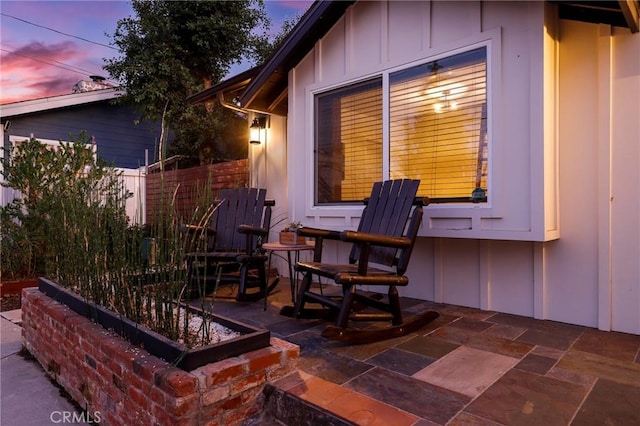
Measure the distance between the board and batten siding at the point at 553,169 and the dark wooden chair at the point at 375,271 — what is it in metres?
0.43

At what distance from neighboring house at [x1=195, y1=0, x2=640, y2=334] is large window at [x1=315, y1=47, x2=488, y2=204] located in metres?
0.01

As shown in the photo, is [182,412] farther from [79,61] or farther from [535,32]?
[79,61]

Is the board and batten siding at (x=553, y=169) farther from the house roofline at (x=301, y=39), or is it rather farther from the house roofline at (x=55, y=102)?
the house roofline at (x=55, y=102)

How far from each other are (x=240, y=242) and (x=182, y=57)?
627cm

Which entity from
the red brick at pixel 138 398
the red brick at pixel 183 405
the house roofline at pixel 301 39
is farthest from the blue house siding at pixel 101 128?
the red brick at pixel 183 405

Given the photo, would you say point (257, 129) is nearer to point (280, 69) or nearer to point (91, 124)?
point (280, 69)

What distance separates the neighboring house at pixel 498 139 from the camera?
8.29 ft

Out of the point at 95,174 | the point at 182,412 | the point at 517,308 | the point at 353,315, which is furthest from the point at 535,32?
the point at 95,174

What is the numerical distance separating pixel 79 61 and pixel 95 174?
28.7ft

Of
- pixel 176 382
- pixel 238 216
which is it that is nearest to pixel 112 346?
pixel 176 382

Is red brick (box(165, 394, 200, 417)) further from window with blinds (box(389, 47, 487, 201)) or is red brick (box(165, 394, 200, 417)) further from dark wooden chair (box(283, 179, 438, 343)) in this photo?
window with blinds (box(389, 47, 487, 201))

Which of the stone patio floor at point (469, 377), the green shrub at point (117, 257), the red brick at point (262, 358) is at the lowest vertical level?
the stone patio floor at point (469, 377)

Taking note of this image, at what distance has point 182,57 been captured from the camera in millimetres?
8477

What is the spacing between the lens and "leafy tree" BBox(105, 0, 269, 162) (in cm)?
820
